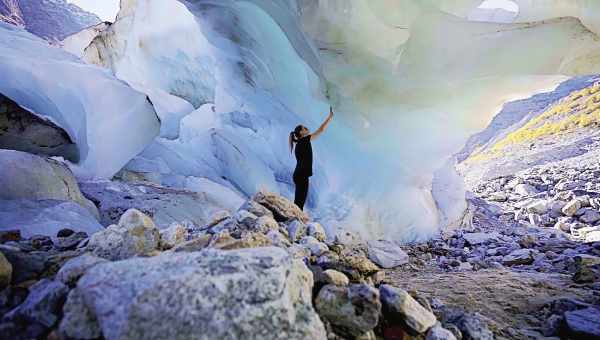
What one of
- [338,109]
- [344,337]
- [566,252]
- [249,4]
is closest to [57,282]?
[344,337]

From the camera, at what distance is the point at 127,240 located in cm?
98

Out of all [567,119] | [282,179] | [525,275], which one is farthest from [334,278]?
[567,119]

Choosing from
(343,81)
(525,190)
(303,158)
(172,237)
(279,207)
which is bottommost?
(172,237)

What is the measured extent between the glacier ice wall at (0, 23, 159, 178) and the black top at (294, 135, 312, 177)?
159 cm

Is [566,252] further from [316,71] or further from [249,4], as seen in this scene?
[249,4]

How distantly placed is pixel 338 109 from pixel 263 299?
4353 mm

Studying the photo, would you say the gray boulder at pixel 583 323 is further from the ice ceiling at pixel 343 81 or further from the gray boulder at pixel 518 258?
the ice ceiling at pixel 343 81

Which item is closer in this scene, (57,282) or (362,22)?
(57,282)

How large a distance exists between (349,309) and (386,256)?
189 centimetres

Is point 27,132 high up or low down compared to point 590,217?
down

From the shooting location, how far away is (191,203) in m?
2.86

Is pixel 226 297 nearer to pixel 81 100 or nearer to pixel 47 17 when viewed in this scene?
pixel 81 100

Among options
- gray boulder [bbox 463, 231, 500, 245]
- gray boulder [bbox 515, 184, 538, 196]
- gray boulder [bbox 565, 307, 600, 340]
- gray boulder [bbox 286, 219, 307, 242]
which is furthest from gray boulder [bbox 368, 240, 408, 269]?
gray boulder [bbox 515, 184, 538, 196]

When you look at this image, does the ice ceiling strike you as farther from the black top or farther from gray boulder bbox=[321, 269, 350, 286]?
gray boulder bbox=[321, 269, 350, 286]
